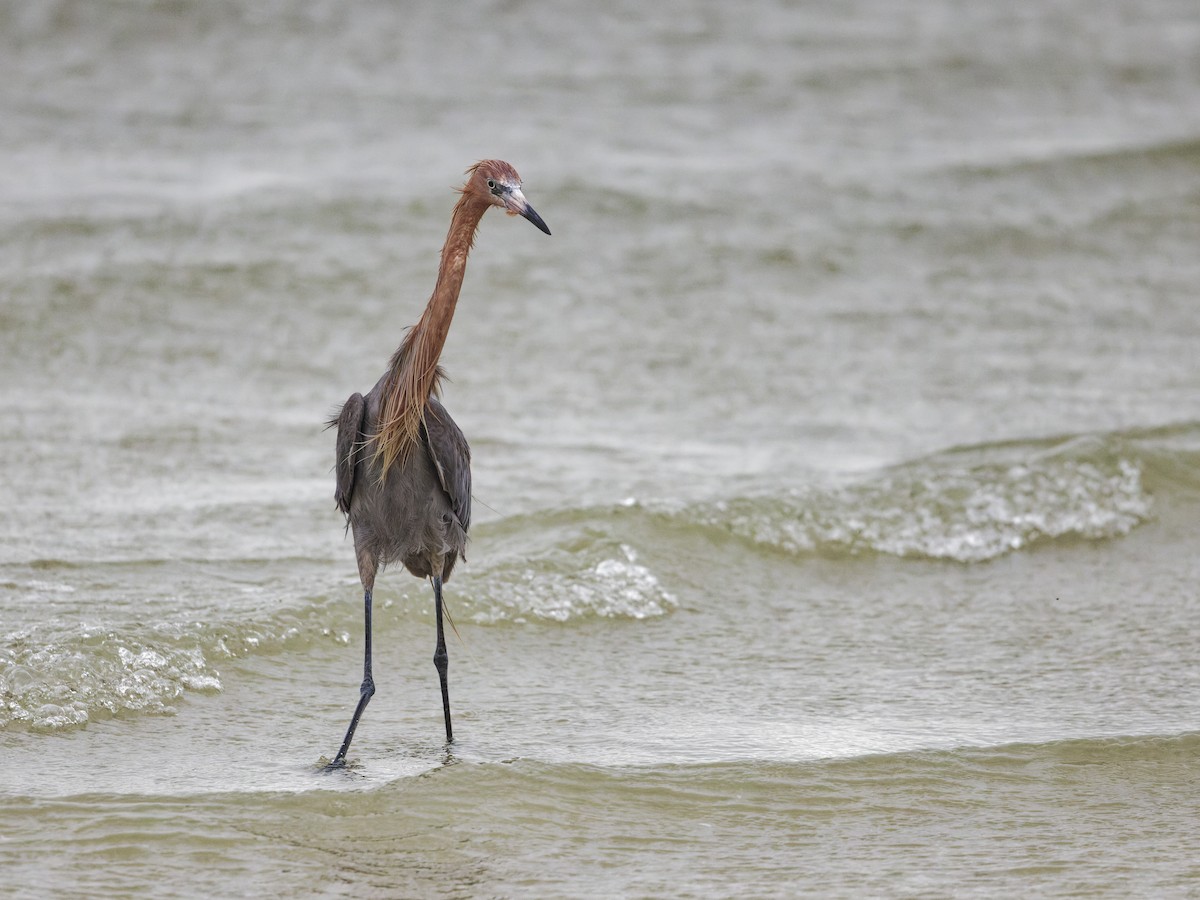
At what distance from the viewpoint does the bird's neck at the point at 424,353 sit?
16.2 ft

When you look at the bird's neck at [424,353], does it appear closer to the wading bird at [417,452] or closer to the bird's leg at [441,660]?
the wading bird at [417,452]

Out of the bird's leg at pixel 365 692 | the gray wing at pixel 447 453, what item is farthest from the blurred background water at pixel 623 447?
the gray wing at pixel 447 453

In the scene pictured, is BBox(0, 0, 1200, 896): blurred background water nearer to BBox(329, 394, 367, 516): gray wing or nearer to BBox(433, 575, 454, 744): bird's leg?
BBox(433, 575, 454, 744): bird's leg

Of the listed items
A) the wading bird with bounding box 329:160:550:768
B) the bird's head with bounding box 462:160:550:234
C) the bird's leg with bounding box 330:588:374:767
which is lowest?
the bird's leg with bounding box 330:588:374:767

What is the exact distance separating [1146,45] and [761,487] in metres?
11.6

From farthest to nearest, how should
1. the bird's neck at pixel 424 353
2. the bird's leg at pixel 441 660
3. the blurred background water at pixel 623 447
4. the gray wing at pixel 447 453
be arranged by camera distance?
1. the bird's leg at pixel 441 660
2. the gray wing at pixel 447 453
3. the bird's neck at pixel 424 353
4. the blurred background water at pixel 623 447

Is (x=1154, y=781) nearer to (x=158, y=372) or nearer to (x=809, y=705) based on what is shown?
(x=809, y=705)

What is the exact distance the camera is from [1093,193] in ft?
45.2

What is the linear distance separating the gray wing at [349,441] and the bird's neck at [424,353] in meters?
0.09

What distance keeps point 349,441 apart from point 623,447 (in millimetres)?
3570

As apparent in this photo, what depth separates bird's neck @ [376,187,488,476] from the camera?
4.94m

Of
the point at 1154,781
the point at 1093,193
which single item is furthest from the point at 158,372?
the point at 1093,193

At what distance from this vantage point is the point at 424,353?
4.95 metres

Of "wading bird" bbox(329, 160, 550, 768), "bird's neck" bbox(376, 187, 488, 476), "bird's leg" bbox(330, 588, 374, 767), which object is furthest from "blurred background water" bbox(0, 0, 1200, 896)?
"bird's neck" bbox(376, 187, 488, 476)
